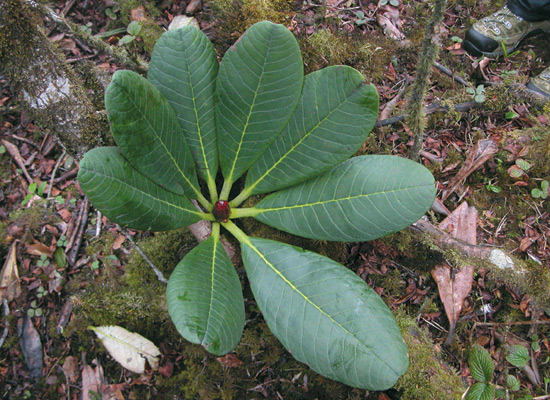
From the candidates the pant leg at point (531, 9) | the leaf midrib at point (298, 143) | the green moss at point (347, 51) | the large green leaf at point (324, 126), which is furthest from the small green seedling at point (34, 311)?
the pant leg at point (531, 9)

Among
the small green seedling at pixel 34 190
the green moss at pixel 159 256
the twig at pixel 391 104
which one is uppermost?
the small green seedling at pixel 34 190

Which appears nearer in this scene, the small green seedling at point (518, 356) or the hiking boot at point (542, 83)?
the small green seedling at point (518, 356)

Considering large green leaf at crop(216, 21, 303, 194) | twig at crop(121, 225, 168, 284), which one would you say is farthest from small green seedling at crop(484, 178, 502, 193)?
twig at crop(121, 225, 168, 284)

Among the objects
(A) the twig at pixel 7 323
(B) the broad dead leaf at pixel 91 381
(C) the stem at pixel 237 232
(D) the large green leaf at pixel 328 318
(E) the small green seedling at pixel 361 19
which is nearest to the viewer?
(D) the large green leaf at pixel 328 318

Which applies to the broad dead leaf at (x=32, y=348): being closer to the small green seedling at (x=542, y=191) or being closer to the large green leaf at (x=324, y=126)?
the large green leaf at (x=324, y=126)

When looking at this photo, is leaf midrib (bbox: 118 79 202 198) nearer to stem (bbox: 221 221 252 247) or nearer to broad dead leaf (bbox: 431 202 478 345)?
stem (bbox: 221 221 252 247)

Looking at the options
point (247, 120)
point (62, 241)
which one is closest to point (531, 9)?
point (247, 120)
